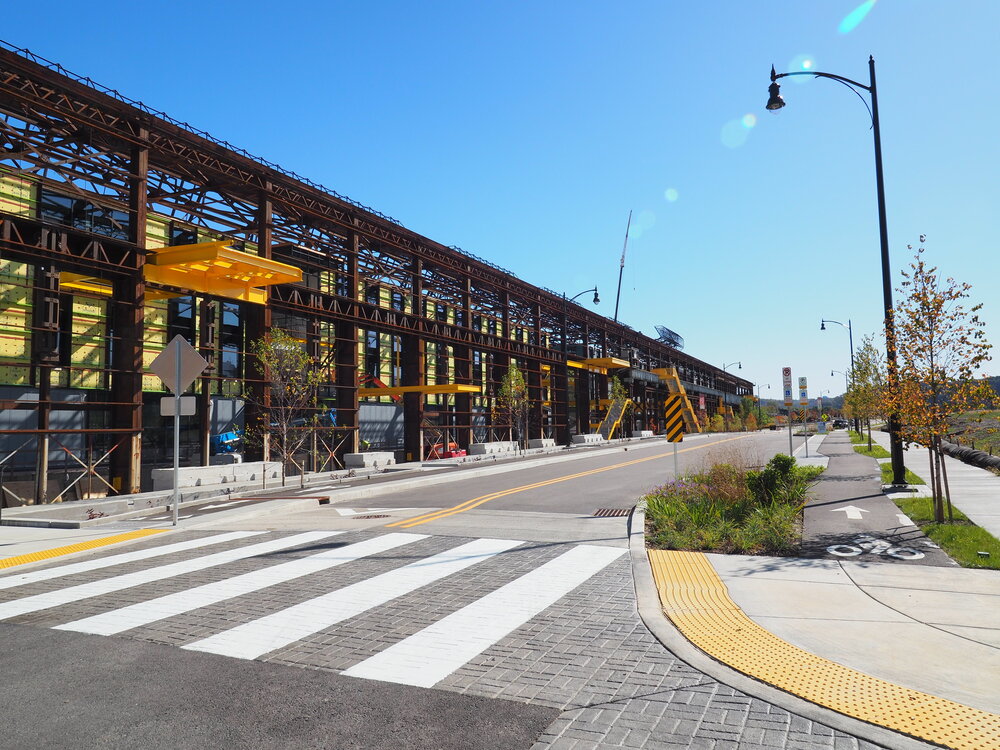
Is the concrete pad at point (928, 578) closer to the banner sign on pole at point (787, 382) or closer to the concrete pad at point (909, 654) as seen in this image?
the concrete pad at point (909, 654)

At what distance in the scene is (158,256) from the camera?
22969mm

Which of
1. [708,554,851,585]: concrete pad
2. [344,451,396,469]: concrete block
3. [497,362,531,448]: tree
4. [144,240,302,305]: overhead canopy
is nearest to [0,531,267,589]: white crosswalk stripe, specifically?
[708,554,851,585]: concrete pad

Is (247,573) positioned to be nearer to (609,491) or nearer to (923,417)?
(923,417)

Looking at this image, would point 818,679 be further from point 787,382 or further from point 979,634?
point 787,382

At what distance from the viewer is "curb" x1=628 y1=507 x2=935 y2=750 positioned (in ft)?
12.3

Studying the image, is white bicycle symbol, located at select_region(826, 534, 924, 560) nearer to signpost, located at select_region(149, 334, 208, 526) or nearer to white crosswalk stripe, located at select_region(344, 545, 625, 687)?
white crosswalk stripe, located at select_region(344, 545, 625, 687)

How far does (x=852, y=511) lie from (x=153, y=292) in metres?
26.7

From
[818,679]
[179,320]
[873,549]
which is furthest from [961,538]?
[179,320]

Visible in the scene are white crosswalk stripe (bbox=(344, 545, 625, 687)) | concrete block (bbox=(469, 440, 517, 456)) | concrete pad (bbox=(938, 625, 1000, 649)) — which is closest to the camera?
white crosswalk stripe (bbox=(344, 545, 625, 687))

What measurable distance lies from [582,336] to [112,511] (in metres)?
53.3

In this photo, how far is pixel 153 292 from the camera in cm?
2730

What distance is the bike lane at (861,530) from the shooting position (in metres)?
8.86

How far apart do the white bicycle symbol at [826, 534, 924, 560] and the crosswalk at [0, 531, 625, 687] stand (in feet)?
10.1

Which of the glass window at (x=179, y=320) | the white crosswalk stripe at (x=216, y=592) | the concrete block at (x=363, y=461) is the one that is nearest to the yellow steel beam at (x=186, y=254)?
the glass window at (x=179, y=320)
